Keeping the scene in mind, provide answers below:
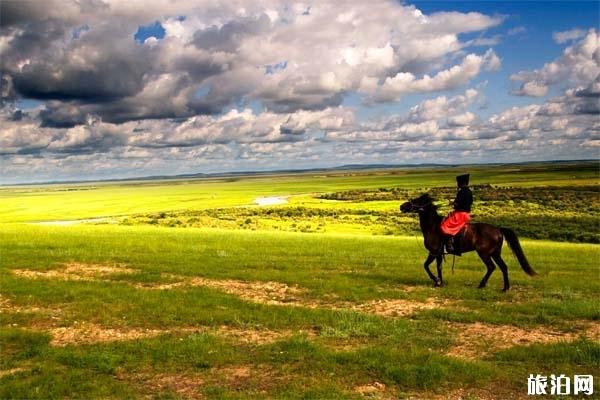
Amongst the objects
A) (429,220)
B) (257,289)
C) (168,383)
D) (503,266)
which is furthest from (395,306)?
(168,383)

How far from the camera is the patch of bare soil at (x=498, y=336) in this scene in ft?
37.7

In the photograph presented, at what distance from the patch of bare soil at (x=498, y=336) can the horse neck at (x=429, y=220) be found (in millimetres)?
5094

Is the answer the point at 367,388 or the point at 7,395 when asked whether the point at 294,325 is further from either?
the point at 7,395

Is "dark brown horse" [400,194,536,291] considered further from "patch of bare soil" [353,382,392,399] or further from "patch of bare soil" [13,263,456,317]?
"patch of bare soil" [353,382,392,399]

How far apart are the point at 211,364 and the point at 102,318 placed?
4.98 metres

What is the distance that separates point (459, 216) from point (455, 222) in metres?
0.25

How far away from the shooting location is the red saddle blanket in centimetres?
1769

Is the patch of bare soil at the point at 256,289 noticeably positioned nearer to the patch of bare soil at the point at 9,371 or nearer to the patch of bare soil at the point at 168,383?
the patch of bare soil at the point at 168,383

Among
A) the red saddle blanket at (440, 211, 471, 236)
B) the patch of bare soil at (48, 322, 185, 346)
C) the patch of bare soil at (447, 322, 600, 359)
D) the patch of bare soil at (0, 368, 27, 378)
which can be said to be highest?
the red saddle blanket at (440, 211, 471, 236)

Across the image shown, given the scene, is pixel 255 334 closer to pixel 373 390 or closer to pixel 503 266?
pixel 373 390

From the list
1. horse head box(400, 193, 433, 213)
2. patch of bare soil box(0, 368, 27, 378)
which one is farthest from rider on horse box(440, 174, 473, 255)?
patch of bare soil box(0, 368, 27, 378)

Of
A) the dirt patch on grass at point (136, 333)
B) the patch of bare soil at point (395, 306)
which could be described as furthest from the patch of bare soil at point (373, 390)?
the patch of bare soil at point (395, 306)

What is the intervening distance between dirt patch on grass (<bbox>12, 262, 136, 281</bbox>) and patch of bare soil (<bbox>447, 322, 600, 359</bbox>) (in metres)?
14.3

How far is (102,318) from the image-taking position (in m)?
A: 13.9
